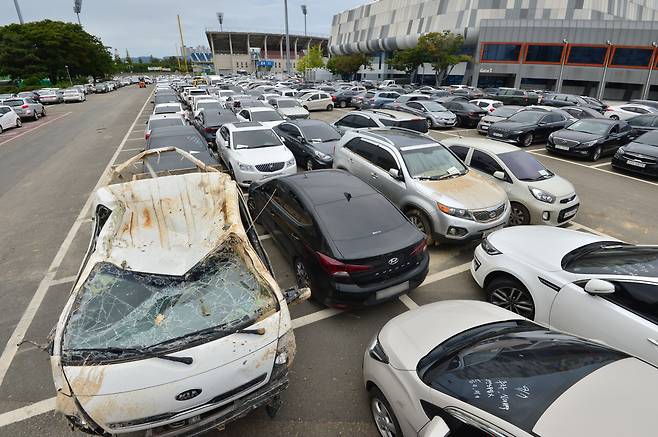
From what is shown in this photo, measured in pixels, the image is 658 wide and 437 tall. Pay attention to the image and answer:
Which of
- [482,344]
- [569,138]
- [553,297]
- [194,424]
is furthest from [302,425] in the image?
[569,138]

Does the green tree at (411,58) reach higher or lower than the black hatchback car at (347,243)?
higher

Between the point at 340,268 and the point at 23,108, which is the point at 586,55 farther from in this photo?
the point at 23,108

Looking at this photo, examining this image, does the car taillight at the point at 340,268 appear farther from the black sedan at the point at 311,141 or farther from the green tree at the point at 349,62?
the green tree at the point at 349,62

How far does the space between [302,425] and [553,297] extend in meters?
2.96

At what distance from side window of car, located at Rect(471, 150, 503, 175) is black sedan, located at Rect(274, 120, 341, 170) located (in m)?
3.66

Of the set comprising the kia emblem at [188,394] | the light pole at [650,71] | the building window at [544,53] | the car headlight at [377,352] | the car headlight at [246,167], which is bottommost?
the car headlight at [377,352]

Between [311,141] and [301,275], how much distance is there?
620cm

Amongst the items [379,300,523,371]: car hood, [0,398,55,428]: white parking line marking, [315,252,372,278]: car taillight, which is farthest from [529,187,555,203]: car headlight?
[0,398,55,428]: white parking line marking

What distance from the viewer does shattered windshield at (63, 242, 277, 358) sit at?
2795 millimetres

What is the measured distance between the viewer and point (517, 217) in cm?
707

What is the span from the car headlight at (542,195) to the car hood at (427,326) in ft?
13.8

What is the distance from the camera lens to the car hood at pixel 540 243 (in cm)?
411

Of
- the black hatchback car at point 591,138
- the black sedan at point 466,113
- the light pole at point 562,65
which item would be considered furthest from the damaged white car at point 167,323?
the light pole at point 562,65

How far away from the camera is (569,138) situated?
12.2m
